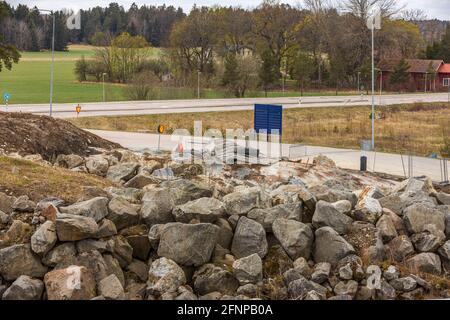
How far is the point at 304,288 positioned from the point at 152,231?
2.95 m

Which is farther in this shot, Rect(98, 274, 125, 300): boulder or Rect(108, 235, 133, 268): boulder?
Rect(108, 235, 133, 268): boulder

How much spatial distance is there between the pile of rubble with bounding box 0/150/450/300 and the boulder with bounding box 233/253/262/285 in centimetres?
2

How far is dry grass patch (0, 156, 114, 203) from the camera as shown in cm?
1385

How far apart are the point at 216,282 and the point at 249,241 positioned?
1.22 m

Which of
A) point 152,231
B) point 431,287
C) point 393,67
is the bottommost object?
point 431,287

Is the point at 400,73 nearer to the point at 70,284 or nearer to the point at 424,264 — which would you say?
the point at 424,264

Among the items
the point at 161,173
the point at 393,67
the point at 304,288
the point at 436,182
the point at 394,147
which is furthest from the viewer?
the point at 393,67

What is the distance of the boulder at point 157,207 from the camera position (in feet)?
42.2

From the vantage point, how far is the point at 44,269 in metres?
11.5

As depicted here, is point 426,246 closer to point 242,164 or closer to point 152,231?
point 152,231

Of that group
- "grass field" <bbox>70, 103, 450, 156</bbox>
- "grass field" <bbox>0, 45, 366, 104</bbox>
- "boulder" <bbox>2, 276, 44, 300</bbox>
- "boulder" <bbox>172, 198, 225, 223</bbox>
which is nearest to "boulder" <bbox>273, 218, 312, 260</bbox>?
"boulder" <bbox>172, 198, 225, 223</bbox>

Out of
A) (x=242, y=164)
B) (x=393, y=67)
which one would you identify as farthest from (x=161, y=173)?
(x=393, y=67)

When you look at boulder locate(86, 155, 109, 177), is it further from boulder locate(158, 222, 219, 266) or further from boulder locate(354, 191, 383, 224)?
boulder locate(354, 191, 383, 224)

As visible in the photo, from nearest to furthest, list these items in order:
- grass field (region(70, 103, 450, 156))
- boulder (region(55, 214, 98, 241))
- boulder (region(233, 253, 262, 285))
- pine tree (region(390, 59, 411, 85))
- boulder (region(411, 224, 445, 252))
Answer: boulder (region(55, 214, 98, 241)), boulder (region(233, 253, 262, 285)), boulder (region(411, 224, 445, 252)), grass field (region(70, 103, 450, 156)), pine tree (region(390, 59, 411, 85))
